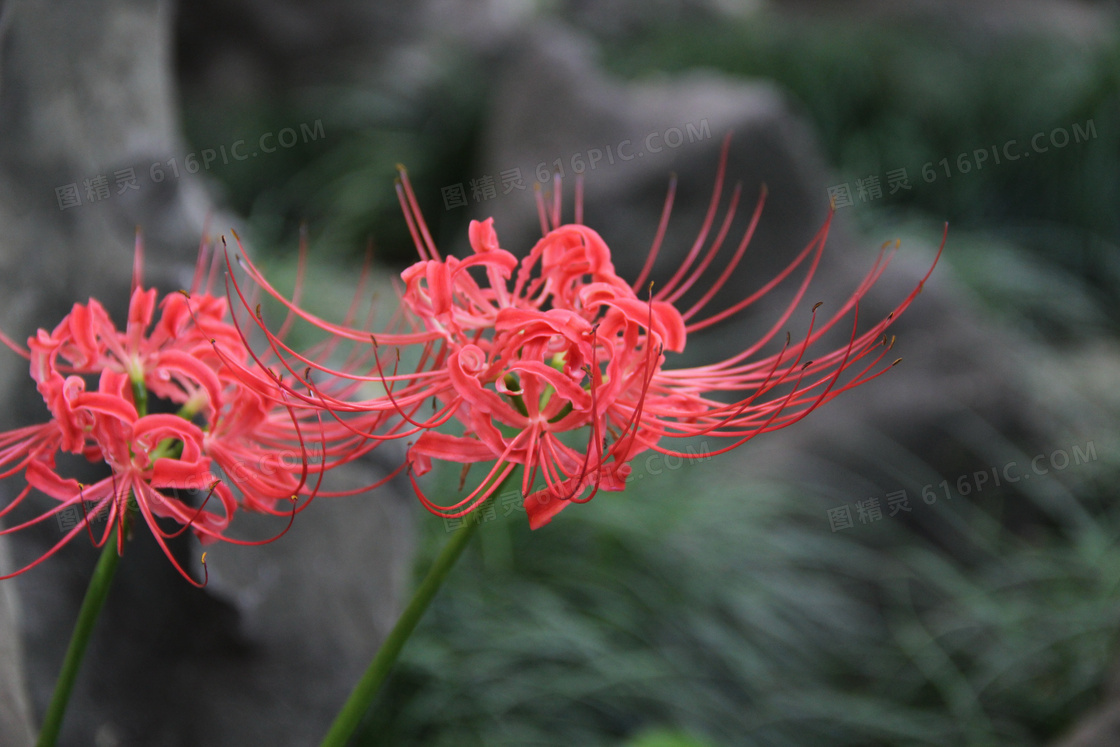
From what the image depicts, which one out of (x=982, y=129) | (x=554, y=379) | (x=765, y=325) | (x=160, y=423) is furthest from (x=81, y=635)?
(x=982, y=129)

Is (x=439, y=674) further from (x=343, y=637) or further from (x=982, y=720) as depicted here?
(x=982, y=720)

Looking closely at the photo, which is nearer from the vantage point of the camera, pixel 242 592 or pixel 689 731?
pixel 242 592

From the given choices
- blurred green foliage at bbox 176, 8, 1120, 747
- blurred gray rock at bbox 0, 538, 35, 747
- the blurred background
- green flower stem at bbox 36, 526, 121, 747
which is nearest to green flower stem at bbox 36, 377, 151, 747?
green flower stem at bbox 36, 526, 121, 747

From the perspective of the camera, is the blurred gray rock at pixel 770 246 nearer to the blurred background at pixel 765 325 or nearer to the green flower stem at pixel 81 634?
the blurred background at pixel 765 325

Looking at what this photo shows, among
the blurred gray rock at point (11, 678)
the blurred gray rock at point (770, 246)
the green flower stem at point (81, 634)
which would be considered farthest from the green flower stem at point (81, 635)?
the blurred gray rock at point (770, 246)

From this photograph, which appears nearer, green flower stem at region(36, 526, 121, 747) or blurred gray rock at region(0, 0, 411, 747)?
green flower stem at region(36, 526, 121, 747)

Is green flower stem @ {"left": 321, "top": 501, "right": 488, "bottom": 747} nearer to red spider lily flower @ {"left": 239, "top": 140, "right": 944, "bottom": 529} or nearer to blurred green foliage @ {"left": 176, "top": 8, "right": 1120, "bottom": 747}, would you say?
red spider lily flower @ {"left": 239, "top": 140, "right": 944, "bottom": 529}

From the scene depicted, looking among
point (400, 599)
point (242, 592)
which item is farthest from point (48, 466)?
point (400, 599)
